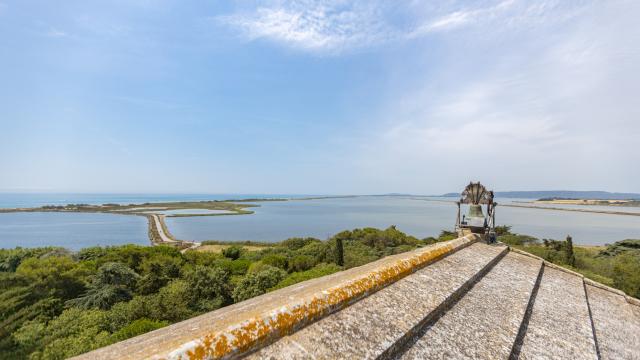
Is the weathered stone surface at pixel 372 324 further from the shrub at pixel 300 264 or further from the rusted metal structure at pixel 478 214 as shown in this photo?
the shrub at pixel 300 264

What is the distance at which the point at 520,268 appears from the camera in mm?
6637

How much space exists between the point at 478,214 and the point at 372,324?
8460mm

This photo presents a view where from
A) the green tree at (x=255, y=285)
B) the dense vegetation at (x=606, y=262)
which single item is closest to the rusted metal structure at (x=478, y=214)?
the dense vegetation at (x=606, y=262)

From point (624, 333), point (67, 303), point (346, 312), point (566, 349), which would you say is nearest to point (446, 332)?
point (346, 312)

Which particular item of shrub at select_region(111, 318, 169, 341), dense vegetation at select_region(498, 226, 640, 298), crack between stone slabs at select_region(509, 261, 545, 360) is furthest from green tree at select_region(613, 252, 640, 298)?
shrub at select_region(111, 318, 169, 341)

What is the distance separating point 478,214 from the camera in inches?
376

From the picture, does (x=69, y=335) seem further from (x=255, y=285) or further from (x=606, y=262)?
(x=606, y=262)

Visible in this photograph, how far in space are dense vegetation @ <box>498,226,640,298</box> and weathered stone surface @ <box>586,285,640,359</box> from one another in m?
10.4

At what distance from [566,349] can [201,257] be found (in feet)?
114

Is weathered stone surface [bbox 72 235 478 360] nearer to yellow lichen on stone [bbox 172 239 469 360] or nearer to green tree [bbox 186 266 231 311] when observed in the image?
yellow lichen on stone [bbox 172 239 469 360]

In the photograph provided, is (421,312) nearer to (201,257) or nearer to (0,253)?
(201,257)

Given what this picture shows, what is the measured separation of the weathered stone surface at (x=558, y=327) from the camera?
338 centimetres

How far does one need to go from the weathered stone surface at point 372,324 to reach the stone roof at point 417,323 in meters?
0.01

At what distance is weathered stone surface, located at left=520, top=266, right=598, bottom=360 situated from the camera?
11.1 feet
